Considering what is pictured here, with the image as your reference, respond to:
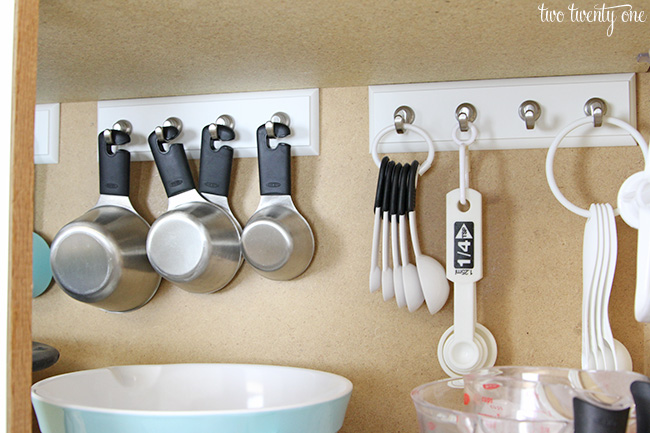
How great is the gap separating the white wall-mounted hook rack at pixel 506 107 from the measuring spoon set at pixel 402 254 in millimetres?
72

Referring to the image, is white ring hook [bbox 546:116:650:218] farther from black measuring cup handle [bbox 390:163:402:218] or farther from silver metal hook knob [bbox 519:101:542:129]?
black measuring cup handle [bbox 390:163:402:218]

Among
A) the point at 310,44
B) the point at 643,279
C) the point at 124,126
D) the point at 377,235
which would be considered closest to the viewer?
the point at 643,279

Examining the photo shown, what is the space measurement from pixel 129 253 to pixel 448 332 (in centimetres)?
44

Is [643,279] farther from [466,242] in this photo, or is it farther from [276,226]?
[276,226]

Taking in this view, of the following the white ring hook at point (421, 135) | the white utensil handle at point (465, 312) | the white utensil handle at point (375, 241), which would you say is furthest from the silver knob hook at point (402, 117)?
the white utensil handle at point (465, 312)

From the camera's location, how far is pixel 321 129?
0.89 metres

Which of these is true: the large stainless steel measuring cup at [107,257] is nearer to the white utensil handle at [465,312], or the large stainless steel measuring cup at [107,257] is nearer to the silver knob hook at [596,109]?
the white utensil handle at [465,312]

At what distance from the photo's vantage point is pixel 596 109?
80 centimetres

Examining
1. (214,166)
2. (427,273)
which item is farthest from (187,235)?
(427,273)

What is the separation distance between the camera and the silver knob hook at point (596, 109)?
2.58ft

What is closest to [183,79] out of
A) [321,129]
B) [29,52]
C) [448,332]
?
[321,129]

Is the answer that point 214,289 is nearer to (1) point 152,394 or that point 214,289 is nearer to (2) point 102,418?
(1) point 152,394

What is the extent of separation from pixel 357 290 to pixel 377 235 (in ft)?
0.31

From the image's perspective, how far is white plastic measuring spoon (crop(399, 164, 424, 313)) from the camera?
0.81 meters
